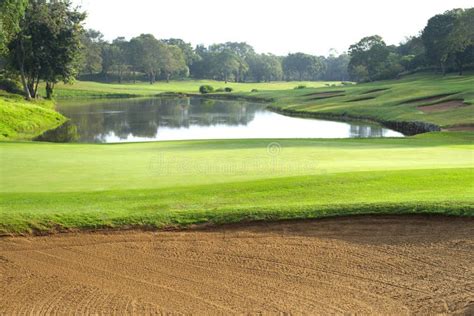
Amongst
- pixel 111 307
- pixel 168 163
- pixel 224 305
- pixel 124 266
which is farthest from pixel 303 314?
pixel 168 163

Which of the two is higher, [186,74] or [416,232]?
[186,74]

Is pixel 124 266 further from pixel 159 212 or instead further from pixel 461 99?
pixel 461 99

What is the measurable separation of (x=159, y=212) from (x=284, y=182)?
3911 millimetres

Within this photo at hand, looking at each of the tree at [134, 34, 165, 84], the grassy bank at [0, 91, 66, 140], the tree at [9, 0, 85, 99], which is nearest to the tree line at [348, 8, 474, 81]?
the tree at [9, 0, 85, 99]

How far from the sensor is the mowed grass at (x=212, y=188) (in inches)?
443

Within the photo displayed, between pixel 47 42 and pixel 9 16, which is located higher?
pixel 9 16

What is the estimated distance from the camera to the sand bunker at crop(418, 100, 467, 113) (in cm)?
5342

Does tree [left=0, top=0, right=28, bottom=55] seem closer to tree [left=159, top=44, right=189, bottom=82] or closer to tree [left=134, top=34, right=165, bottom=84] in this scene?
tree [left=134, top=34, right=165, bottom=84]

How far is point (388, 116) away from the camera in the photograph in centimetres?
5562

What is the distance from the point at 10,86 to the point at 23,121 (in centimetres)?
3408

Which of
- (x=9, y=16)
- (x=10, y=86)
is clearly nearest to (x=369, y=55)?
(x=10, y=86)

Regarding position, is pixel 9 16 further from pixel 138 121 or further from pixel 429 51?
pixel 429 51

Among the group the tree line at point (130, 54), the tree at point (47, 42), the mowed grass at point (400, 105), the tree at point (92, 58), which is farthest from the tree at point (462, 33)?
the tree at point (92, 58)

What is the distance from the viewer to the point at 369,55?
12825 cm
